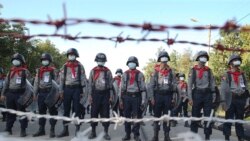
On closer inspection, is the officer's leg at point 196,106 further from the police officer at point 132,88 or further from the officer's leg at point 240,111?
the police officer at point 132,88

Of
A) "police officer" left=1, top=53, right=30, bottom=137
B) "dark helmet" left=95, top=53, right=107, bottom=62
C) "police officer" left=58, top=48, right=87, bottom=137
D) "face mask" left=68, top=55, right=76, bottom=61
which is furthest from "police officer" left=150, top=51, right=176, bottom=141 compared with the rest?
"police officer" left=1, top=53, right=30, bottom=137

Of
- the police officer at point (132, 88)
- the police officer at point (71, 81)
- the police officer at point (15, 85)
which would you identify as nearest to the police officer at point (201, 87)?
the police officer at point (132, 88)

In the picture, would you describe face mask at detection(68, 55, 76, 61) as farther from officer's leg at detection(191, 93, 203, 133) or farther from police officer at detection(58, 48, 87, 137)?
officer's leg at detection(191, 93, 203, 133)

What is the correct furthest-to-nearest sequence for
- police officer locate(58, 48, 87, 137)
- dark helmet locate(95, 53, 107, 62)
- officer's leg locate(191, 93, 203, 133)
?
dark helmet locate(95, 53, 107, 62)
police officer locate(58, 48, 87, 137)
officer's leg locate(191, 93, 203, 133)

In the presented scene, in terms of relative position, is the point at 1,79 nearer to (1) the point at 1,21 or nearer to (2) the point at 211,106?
(2) the point at 211,106

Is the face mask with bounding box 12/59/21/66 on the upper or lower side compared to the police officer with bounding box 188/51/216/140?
upper

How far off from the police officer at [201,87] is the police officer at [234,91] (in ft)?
0.96

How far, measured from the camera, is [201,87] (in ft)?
31.2

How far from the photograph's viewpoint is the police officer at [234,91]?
31.4 feet

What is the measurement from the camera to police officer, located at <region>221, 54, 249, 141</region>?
957 centimetres

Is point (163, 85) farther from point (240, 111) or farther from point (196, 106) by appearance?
point (240, 111)

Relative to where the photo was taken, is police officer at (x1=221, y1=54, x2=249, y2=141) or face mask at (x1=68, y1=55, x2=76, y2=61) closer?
police officer at (x1=221, y1=54, x2=249, y2=141)

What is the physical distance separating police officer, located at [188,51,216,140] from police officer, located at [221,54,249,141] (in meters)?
0.29

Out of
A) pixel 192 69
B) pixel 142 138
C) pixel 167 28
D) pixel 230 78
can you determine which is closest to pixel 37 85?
pixel 142 138
